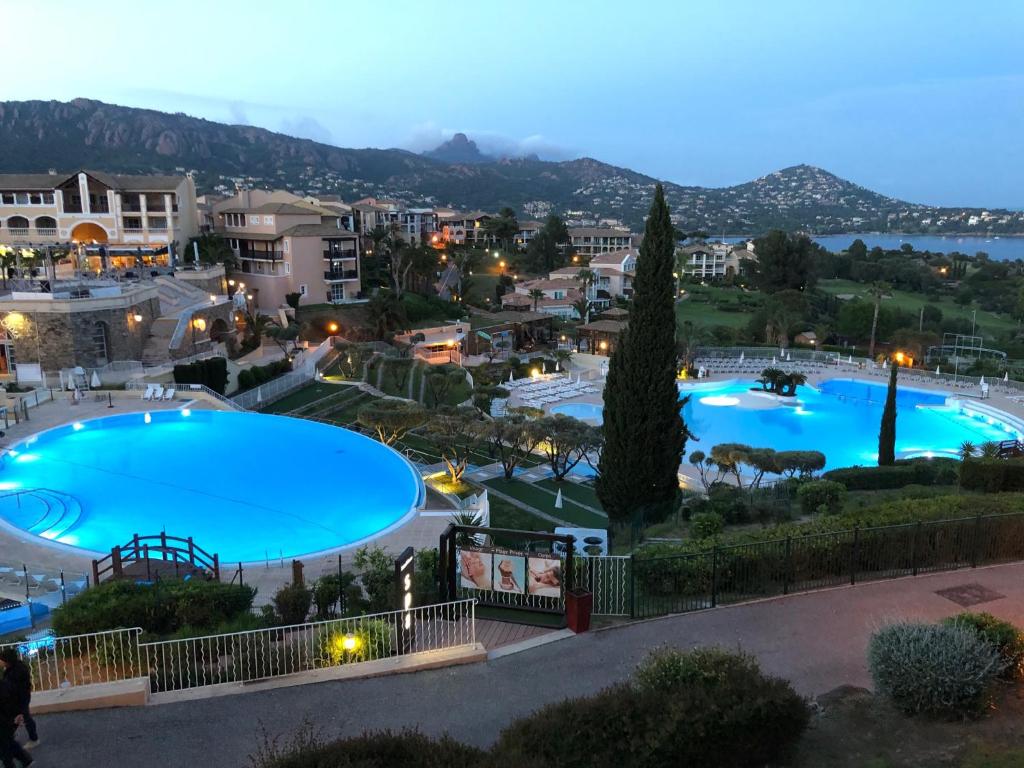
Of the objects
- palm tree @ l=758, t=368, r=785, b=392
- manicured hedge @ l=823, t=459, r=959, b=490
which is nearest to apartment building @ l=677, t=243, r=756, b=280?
palm tree @ l=758, t=368, r=785, b=392

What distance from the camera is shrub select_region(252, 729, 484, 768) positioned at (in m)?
5.30

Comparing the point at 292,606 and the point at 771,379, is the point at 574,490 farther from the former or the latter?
the point at 771,379

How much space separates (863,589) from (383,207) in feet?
261

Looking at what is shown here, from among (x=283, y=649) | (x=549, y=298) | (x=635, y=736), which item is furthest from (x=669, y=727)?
(x=549, y=298)

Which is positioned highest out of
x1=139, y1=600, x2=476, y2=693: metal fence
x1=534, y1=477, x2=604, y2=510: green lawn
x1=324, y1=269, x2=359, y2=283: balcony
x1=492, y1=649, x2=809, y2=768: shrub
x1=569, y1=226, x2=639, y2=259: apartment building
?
x1=569, y1=226, x2=639, y2=259: apartment building

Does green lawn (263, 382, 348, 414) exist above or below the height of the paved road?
below

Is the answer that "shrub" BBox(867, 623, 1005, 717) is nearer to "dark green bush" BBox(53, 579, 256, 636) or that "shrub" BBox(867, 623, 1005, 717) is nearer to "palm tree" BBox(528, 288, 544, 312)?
"dark green bush" BBox(53, 579, 256, 636)

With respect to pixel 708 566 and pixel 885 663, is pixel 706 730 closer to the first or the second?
pixel 885 663

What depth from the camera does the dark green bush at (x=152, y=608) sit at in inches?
362

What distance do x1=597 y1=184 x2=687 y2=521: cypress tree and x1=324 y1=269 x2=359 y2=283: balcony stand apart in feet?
132

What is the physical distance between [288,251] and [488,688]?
161 ft

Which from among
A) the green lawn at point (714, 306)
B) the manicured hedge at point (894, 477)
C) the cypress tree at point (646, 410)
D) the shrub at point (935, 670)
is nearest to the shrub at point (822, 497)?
the cypress tree at point (646, 410)

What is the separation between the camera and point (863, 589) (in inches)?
446

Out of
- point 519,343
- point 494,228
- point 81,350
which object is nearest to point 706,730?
point 81,350
